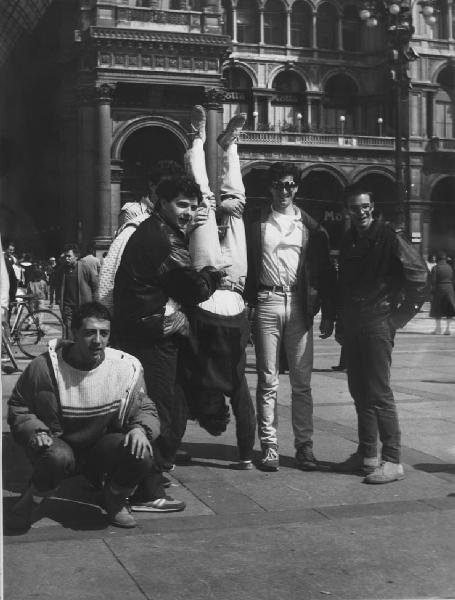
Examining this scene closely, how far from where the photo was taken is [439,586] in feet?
12.6

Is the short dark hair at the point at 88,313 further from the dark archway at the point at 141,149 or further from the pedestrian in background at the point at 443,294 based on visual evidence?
the dark archway at the point at 141,149

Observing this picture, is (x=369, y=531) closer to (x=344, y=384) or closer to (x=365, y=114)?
(x=344, y=384)

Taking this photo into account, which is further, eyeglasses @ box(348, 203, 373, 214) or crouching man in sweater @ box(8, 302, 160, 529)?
eyeglasses @ box(348, 203, 373, 214)

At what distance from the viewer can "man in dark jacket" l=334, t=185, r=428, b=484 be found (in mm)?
5777

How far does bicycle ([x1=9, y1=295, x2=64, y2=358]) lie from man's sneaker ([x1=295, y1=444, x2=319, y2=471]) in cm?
855

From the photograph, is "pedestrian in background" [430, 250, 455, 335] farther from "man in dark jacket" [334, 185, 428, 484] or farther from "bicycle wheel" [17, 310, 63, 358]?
"man in dark jacket" [334, 185, 428, 484]

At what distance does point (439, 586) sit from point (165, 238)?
7.35 ft


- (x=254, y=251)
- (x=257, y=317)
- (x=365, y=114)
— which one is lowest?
(x=257, y=317)

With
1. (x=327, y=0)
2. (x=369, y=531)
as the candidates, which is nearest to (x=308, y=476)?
(x=369, y=531)

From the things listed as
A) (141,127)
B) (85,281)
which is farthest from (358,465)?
(141,127)

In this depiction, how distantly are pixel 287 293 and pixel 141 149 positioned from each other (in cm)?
3709

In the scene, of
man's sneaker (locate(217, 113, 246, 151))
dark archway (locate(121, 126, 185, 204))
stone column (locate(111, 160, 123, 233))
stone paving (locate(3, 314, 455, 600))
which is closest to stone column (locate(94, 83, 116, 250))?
stone column (locate(111, 160, 123, 233))

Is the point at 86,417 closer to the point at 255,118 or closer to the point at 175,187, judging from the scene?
the point at 175,187

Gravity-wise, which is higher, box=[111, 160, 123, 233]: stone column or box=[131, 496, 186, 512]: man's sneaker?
box=[111, 160, 123, 233]: stone column
